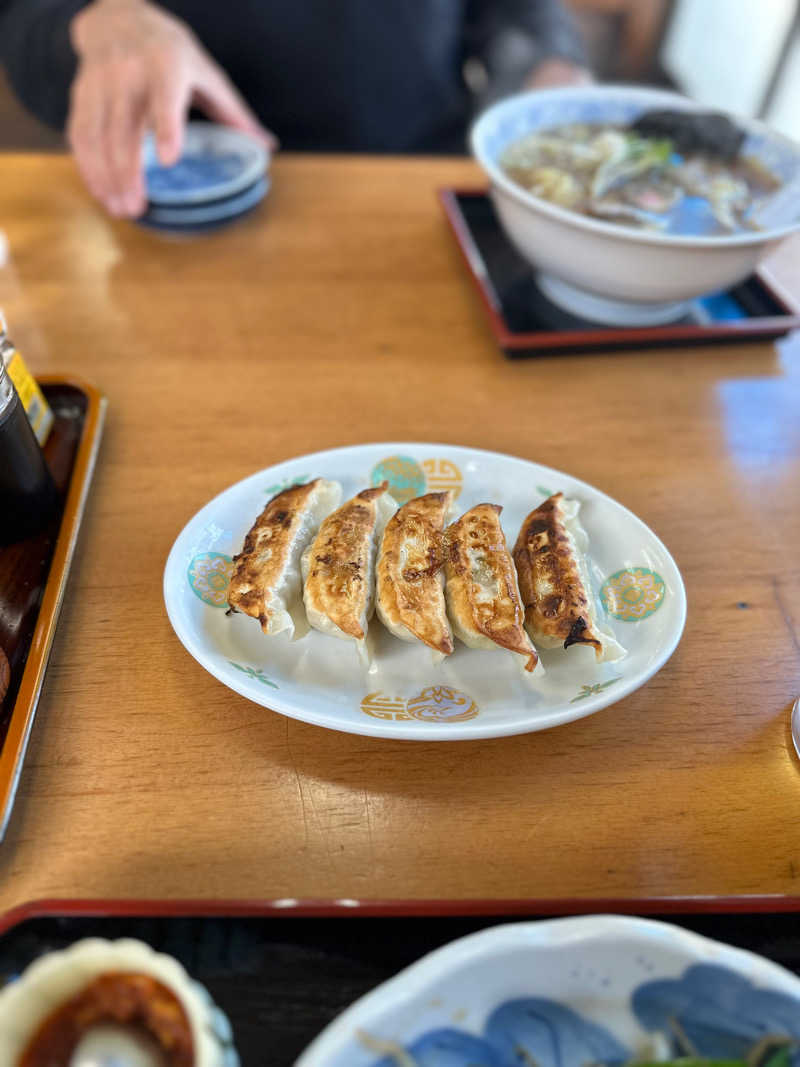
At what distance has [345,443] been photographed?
121 cm

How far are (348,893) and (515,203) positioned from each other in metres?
1.18

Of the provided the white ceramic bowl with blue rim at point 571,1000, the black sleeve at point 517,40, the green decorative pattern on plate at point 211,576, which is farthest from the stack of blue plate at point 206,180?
the white ceramic bowl with blue rim at point 571,1000

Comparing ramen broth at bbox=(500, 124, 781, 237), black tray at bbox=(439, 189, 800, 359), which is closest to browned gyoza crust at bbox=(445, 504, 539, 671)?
black tray at bbox=(439, 189, 800, 359)

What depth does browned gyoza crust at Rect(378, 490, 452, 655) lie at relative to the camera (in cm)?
84

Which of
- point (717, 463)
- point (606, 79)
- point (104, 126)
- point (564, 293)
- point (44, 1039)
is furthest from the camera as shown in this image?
point (606, 79)

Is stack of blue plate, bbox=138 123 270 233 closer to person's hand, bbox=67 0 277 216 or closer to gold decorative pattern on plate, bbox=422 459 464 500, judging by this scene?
person's hand, bbox=67 0 277 216

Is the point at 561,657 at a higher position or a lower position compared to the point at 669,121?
lower

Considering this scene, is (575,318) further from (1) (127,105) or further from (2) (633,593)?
(1) (127,105)

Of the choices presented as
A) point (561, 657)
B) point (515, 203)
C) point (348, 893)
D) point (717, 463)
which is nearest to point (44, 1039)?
point (348, 893)

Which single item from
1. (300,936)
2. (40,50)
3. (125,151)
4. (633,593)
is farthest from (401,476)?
(40,50)

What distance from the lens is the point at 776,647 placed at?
95 centimetres

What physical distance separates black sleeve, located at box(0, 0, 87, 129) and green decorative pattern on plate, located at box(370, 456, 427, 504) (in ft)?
5.44

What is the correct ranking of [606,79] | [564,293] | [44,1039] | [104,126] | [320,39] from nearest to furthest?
[44,1039], [564,293], [104,126], [320,39], [606,79]

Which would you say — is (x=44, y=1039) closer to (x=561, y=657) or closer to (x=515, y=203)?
(x=561, y=657)
